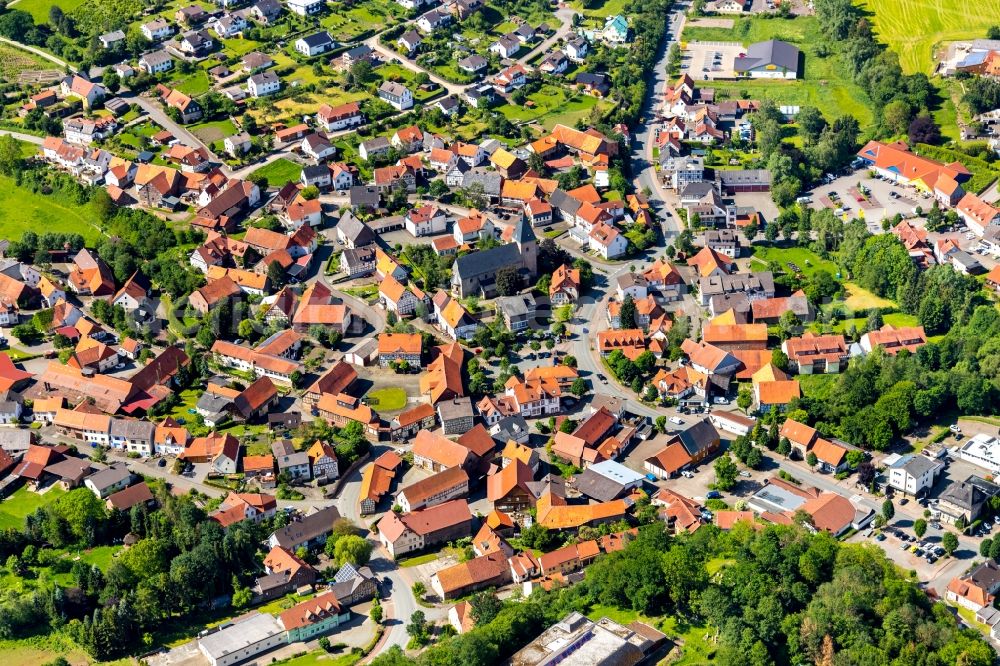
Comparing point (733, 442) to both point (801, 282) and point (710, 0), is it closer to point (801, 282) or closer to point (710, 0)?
point (801, 282)

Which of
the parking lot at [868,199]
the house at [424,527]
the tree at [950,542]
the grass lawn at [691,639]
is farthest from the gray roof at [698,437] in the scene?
the parking lot at [868,199]

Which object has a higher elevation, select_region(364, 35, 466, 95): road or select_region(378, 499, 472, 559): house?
select_region(364, 35, 466, 95): road

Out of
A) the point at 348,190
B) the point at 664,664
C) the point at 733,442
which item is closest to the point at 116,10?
the point at 348,190

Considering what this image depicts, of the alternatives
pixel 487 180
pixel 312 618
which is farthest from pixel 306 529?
pixel 487 180

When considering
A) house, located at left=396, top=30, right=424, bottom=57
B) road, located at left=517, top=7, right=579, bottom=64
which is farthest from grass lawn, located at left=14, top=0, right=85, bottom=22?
road, located at left=517, top=7, right=579, bottom=64

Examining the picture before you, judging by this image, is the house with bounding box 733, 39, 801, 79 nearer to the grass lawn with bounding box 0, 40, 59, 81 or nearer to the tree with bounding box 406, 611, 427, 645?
the grass lawn with bounding box 0, 40, 59, 81

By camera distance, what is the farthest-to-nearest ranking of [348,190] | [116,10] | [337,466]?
1. [116,10]
2. [348,190]
3. [337,466]

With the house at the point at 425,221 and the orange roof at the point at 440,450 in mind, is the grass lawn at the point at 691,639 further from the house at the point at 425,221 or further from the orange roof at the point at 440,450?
the house at the point at 425,221
